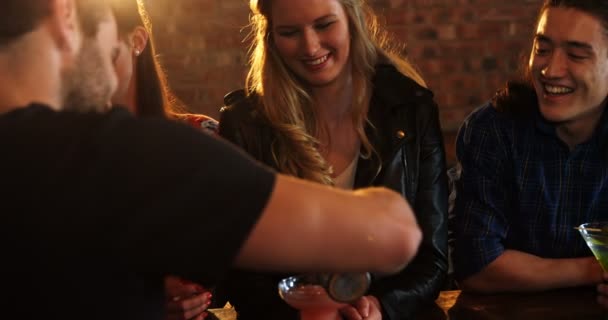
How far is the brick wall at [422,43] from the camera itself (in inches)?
142

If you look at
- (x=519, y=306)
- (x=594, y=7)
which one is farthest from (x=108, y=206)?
(x=594, y=7)

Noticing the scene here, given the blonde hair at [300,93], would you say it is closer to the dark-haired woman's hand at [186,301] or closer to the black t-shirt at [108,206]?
the dark-haired woman's hand at [186,301]

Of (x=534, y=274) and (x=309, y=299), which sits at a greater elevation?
(x=309, y=299)

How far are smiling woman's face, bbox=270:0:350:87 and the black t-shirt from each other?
3.86 feet

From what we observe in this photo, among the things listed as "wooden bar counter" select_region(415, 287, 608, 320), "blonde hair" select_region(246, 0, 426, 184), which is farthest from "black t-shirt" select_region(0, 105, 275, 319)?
"blonde hair" select_region(246, 0, 426, 184)

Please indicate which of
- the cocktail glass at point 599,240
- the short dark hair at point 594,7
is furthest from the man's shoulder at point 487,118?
the cocktail glass at point 599,240

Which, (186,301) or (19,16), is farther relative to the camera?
(186,301)

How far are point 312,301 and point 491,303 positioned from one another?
56 centimetres

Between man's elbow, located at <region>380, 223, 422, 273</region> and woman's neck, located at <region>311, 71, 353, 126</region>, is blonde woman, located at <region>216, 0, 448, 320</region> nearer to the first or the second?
woman's neck, located at <region>311, 71, 353, 126</region>

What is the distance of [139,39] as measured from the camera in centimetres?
194

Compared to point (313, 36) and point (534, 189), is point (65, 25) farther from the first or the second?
point (534, 189)

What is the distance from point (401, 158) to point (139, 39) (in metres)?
0.73

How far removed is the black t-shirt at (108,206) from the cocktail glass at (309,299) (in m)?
0.50

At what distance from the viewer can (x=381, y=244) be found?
0.93m
